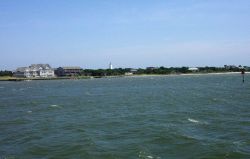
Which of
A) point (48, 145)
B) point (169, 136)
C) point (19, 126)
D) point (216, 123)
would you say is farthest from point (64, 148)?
point (216, 123)

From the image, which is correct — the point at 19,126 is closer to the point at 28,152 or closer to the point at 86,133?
the point at 86,133

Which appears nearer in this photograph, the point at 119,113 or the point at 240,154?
the point at 240,154

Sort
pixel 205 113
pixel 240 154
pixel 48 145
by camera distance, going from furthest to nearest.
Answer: pixel 205 113, pixel 48 145, pixel 240 154

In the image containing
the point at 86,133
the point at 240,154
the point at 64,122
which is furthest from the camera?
the point at 64,122

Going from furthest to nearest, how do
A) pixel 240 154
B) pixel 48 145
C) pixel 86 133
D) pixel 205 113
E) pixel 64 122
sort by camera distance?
pixel 205 113
pixel 64 122
pixel 86 133
pixel 48 145
pixel 240 154

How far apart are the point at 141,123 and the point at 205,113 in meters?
9.57

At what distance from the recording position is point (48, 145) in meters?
27.0

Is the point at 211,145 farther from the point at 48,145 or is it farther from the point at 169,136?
the point at 48,145

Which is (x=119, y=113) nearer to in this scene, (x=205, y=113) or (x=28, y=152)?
(x=205, y=113)

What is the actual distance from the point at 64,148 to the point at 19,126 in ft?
39.6

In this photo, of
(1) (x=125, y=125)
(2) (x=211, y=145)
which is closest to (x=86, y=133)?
(1) (x=125, y=125)

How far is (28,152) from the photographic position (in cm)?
2511

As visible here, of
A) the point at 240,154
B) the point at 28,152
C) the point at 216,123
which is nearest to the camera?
the point at 240,154

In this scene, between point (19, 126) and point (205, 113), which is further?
point (205, 113)
